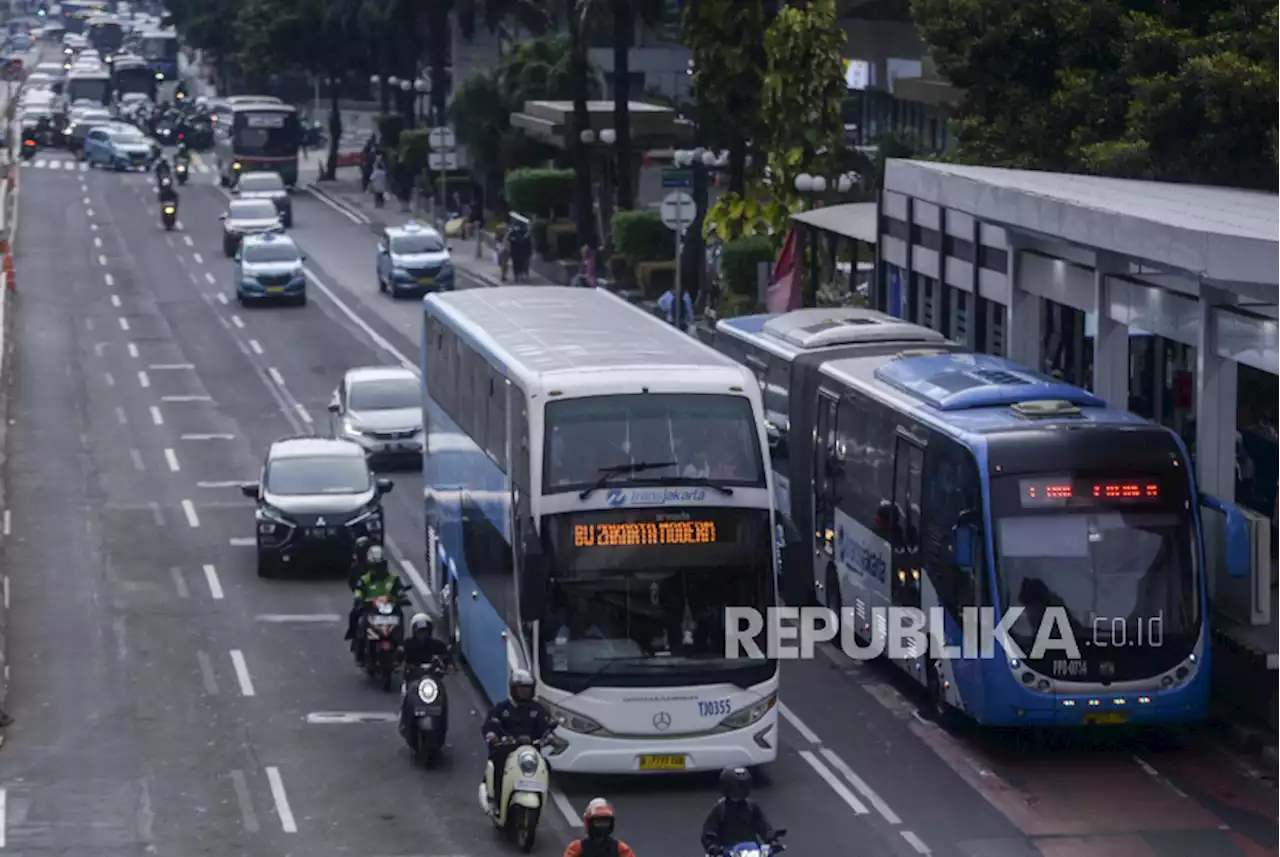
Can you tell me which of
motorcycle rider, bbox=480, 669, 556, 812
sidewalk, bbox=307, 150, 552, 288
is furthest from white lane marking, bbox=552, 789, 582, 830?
sidewalk, bbox=307, 150, 552, 288

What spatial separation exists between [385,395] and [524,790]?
2059 centimetres

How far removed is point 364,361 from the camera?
4956 centimetres

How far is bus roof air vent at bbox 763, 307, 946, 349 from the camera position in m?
28.2

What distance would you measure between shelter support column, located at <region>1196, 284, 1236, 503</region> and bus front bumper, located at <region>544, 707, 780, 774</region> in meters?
6.40

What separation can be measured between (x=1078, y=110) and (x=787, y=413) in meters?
9.76

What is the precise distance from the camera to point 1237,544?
22219mm

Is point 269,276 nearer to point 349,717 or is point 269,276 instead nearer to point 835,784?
point 349,717

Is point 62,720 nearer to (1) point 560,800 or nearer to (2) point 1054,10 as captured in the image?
(1) point 560,800

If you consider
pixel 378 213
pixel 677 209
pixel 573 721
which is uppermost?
pixel 677 209

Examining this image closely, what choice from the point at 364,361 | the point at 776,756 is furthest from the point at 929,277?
the point at 364,361

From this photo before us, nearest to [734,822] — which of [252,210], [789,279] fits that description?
[789,279]

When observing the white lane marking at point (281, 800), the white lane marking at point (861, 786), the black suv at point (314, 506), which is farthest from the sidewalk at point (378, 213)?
the white lane marking at point (281, 800)

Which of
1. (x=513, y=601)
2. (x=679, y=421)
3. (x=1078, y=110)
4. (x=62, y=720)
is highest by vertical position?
(x=1078, y=110)

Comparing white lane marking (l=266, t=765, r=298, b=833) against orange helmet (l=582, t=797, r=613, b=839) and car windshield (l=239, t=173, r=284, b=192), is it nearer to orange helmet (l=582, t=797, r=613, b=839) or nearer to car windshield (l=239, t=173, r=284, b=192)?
orange helmet (l=582, t=797, r=613, b=839)
